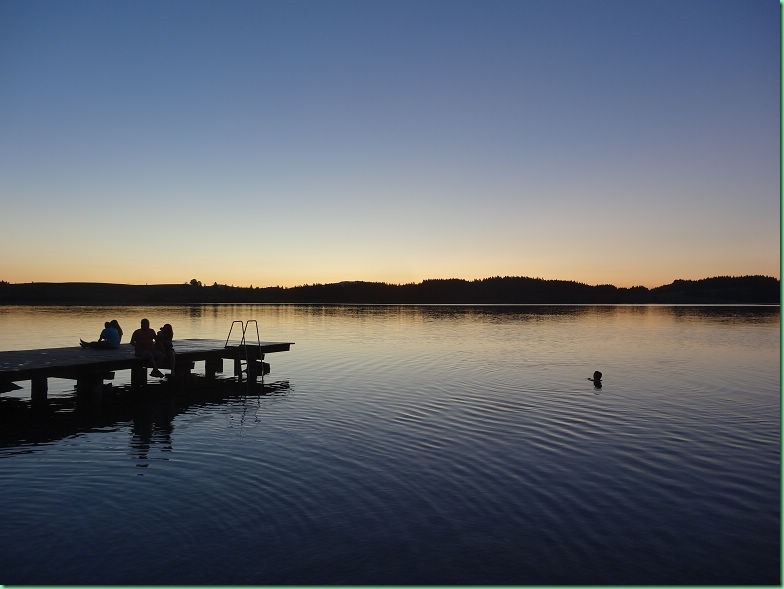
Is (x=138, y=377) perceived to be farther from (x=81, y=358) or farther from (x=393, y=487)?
(x=393, y=487)

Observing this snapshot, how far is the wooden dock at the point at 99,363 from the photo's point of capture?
20922mm

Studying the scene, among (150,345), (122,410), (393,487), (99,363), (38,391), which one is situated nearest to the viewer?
(393,487)

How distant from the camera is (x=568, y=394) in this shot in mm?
25547

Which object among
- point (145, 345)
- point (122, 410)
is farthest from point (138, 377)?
point (122, 410)

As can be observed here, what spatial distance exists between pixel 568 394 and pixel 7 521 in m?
21.0

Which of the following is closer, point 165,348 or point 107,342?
point 165,348

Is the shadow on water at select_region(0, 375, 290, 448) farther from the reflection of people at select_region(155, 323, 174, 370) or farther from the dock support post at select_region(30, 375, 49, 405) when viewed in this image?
the reflection of people at select_region(155, 323, 174, 370)

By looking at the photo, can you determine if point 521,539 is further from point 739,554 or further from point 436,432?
point 436,432

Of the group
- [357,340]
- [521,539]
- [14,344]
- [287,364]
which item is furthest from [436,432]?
[14,344]

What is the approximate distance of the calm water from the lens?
8.89 metres

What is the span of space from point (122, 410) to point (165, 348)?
4.57 metres

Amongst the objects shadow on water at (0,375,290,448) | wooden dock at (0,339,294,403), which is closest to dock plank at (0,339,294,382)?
wooden dock at (0,339,294,403)

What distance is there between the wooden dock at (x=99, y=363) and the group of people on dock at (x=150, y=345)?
334 millimetres

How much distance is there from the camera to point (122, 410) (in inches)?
867
